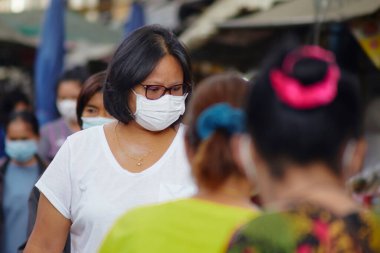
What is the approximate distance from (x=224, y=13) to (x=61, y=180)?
967 centimetres

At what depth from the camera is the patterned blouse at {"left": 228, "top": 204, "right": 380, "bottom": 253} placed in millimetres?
2391

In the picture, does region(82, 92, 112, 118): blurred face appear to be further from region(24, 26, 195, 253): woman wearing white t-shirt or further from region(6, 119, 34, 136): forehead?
region(6, 119, 34, 136): forehead

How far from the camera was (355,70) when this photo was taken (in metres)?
10.9

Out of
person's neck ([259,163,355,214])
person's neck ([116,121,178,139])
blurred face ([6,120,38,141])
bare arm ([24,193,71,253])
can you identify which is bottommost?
blurred face ([6,120,38,141])

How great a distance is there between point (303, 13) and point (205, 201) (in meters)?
6.08

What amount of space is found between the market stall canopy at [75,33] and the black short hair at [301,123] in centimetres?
1385

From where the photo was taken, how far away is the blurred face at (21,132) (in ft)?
26.7

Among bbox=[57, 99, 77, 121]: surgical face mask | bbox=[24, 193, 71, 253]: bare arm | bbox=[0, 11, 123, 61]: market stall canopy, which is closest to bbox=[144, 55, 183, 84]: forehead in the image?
bbox=[24, 193, 71, 253]: bare arm

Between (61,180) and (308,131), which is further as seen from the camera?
(61,180)

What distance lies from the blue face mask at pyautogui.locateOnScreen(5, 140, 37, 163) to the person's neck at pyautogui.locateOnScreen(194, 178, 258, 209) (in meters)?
5.22

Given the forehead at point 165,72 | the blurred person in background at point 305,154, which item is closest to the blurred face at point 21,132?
the forehead at point 165,72

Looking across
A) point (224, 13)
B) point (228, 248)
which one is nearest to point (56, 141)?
point (228, 248)

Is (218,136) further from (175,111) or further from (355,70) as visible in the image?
(355,70)

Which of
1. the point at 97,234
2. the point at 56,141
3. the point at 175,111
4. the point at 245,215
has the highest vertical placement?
the point at 245,215
